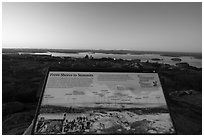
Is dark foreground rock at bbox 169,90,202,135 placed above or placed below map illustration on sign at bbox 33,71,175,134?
below

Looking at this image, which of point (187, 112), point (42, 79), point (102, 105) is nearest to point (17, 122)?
point (42, 79)

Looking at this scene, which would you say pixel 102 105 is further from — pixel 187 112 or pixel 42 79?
pixel 187 112

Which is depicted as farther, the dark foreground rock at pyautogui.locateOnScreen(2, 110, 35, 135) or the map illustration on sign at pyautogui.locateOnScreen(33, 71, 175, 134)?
the dark foreground rock at pyautogui.locateOnScreen(2, 110, 35, 135)

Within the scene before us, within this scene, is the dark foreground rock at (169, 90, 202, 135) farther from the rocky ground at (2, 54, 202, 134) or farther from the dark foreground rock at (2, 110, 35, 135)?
the dark foreground rock at (2, 110, 35, 135)

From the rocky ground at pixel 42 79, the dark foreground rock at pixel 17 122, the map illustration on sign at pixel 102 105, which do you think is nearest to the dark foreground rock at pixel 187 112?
the rocky ground at pixel 42 79

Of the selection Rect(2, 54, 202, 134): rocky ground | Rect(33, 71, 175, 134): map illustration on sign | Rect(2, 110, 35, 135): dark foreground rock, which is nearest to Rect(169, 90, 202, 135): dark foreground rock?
Rect(2, 54, 202, 134): rocky ground

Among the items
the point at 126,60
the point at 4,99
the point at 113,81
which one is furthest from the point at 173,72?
the point at 4,99

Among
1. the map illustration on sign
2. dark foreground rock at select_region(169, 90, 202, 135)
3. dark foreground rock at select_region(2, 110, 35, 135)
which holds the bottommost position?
dark foreground rock at select_region(2, 110, 35, 135)

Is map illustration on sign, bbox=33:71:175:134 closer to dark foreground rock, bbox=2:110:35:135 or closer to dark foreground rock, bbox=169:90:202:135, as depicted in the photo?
dark foreground rock, bbox=169:90:202:135
